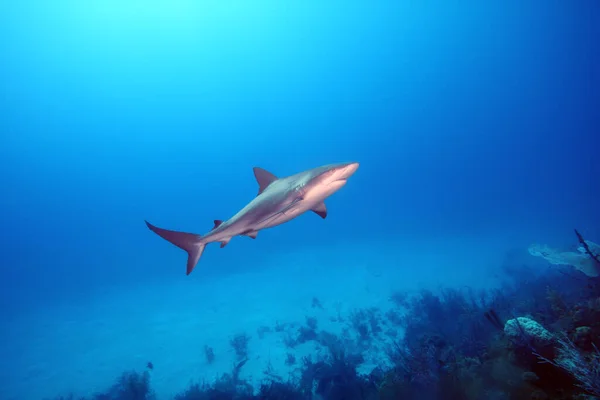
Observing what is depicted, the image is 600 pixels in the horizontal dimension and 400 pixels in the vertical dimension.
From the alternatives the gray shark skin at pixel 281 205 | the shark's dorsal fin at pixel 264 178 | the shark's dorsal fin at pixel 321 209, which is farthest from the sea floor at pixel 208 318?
the shark's dorsal fin at pixel 264 178

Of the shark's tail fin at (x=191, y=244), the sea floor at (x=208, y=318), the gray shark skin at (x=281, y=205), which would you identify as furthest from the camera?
the sea floor at (x=208, y=318)

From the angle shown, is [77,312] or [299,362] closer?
Result: [299,362]

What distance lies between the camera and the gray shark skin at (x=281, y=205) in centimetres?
322

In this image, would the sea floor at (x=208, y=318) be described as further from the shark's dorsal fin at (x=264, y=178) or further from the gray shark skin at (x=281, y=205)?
the shark's dorsal fin at (x=264, y=178)

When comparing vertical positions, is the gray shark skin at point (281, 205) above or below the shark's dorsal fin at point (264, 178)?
below

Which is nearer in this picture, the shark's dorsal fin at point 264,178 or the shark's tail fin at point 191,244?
the shark's tail fin at point 191,244

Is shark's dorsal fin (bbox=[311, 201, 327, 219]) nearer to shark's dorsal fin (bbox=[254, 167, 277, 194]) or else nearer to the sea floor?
shark's dorsal fin (bbox=[254, 167, 277, 194])

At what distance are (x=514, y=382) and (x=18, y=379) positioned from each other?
30.7 meters

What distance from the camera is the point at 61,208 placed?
123750mm

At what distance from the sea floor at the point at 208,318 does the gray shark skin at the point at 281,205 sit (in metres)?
11.8

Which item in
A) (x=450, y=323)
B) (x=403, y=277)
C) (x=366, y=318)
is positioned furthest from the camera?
(x=403, y=277)

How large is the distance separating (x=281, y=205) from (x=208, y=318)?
23829 millimetres

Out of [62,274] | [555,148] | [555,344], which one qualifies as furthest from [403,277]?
[555,148]

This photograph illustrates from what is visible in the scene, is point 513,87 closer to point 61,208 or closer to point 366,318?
point 366,318
